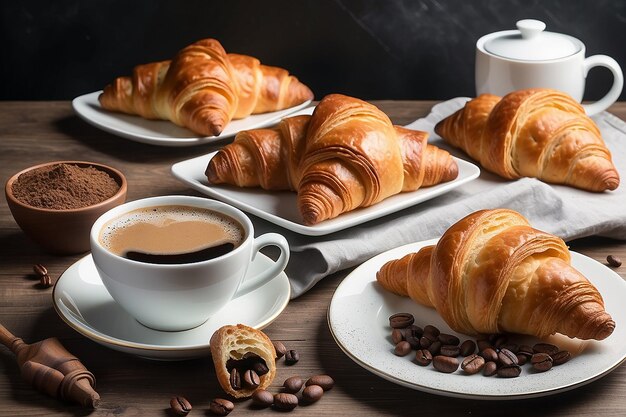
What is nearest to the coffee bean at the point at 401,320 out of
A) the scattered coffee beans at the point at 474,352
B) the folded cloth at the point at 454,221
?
the scattered coffee beans at the point at 474,352

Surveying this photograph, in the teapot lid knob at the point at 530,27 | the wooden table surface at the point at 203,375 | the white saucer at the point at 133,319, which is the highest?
the teapot lid knob at the point at 530,27

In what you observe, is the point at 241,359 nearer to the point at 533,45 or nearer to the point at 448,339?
the point at 448,339

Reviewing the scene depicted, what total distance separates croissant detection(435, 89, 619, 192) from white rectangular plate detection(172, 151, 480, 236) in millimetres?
84

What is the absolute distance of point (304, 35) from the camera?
2502 millimetres

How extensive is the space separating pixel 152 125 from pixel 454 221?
32.6 inches

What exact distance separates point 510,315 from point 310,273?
0.37m

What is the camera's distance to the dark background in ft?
8.09

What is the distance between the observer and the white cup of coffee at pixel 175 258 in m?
1.20

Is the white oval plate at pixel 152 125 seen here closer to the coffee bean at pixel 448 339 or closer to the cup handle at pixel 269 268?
the cup handle at pixel 269 268

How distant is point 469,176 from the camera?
1.84m

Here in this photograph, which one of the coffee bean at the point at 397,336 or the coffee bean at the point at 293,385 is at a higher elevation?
the coffee bean at the point at 397,336

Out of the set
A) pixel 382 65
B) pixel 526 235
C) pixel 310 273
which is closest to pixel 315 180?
pixel 310 273

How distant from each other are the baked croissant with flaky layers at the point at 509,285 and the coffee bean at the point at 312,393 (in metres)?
0.22

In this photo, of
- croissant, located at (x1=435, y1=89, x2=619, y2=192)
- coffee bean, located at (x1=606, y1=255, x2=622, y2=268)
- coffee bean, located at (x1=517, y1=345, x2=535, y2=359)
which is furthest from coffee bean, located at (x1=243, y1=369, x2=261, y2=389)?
croissant, located at (x1=435, y1=89, x2=619, y2=192)
